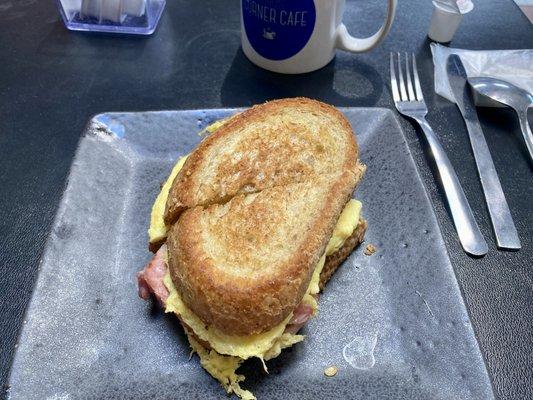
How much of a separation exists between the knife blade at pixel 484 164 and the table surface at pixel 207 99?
3cm

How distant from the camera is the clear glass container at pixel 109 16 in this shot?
206cm

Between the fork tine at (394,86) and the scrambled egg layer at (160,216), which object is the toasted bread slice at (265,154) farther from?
the fork tine at (394,86)

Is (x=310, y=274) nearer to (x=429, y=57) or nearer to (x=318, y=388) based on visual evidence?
(x=318, y=388)

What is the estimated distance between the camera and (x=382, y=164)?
139 cm

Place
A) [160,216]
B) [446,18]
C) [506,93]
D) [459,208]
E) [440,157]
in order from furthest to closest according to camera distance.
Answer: [446,18], [506,93], [440,157], [459,208], [160,216]

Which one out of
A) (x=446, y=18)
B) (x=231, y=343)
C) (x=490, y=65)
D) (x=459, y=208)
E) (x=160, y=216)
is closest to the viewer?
(x=231, y=343)

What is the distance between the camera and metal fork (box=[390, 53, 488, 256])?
131 cm

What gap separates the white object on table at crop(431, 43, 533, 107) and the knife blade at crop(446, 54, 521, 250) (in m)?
0.04

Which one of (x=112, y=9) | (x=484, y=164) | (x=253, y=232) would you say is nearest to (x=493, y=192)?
(x=484, y=164)

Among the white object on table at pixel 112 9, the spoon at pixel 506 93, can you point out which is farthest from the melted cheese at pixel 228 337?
the white object on table at pixel 112 9

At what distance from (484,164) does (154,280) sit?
1.16 m

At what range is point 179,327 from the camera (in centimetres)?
107

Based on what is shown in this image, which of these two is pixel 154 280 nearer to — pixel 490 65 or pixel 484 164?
pixel 484 164

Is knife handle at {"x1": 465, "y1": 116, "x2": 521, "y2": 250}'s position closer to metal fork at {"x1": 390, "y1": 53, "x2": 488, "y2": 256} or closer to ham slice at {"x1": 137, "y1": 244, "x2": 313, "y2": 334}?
metal fork at {"x1": 390, "y1": 53, "x2": 488, "y2": 256}
